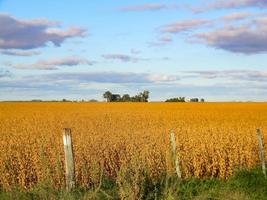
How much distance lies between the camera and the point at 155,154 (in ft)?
51.2

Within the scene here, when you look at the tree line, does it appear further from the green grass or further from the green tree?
the green grass

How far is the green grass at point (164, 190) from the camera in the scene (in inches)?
383

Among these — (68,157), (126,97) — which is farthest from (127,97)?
(68,157)

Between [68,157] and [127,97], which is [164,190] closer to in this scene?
[68,157]

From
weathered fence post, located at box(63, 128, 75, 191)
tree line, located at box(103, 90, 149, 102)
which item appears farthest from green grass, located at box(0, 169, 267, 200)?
tree line, located at box(103, 90, 149, 102)

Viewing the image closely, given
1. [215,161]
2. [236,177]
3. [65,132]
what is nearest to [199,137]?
[215,161]

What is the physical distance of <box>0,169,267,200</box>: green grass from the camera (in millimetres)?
9727

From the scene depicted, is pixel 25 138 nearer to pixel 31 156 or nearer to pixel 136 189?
pixel 31 156

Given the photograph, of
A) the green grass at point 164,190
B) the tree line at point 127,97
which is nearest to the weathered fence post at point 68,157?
the green grass at point 164,190

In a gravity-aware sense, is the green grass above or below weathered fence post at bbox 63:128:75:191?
below

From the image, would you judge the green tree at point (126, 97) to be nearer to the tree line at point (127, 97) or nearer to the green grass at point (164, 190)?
the tree line at point (127, 97)

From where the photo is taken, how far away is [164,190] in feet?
35.5

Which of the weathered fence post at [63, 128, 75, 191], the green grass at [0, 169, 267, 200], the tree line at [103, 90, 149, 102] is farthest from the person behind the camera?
the tree line at [103, 90, 149, 102]

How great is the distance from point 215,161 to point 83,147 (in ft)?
14.9
